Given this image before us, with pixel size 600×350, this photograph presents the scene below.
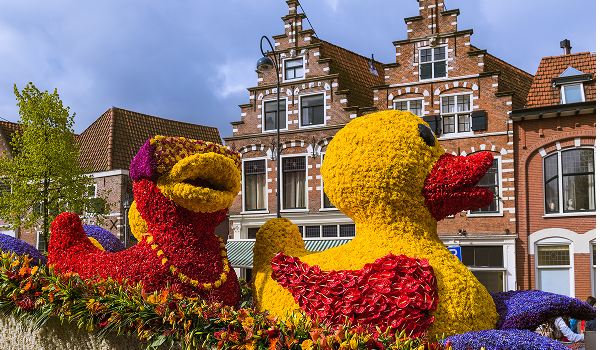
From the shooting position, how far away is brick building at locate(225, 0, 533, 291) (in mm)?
13953

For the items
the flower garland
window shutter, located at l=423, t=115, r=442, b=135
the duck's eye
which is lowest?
the flower garland

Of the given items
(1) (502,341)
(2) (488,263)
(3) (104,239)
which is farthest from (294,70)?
(1) (502,341)

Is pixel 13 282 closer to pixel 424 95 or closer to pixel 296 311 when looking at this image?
pixel 296 311

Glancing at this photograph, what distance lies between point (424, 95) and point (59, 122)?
34.7 feet

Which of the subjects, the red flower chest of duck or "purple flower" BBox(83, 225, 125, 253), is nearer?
the red flower chest of duck

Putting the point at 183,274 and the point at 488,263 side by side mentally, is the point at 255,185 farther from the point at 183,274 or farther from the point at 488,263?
the point at 183,274

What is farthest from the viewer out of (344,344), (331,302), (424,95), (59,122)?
(424,95)

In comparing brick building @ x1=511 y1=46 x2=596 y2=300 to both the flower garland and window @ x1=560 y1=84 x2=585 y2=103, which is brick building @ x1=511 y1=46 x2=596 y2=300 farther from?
the flower garland

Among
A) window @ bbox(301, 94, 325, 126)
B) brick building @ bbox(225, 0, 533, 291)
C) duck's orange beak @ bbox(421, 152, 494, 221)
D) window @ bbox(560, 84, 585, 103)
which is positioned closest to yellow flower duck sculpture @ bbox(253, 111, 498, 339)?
duck's orange beak @ bbox(421, 152, 494, 221)

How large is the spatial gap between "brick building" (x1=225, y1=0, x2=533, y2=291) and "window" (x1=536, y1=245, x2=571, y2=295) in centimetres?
79

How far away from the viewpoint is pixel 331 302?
3.53m

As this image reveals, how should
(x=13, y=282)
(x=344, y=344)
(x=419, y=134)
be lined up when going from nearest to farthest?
(x=344, y=344), (x=419, y=134), (x=13, y=282)

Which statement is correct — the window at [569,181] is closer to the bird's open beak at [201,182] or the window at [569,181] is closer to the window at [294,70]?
the window at [294,70]

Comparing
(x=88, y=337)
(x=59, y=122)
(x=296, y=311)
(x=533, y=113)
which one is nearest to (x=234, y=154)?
(x=296, y=311)
